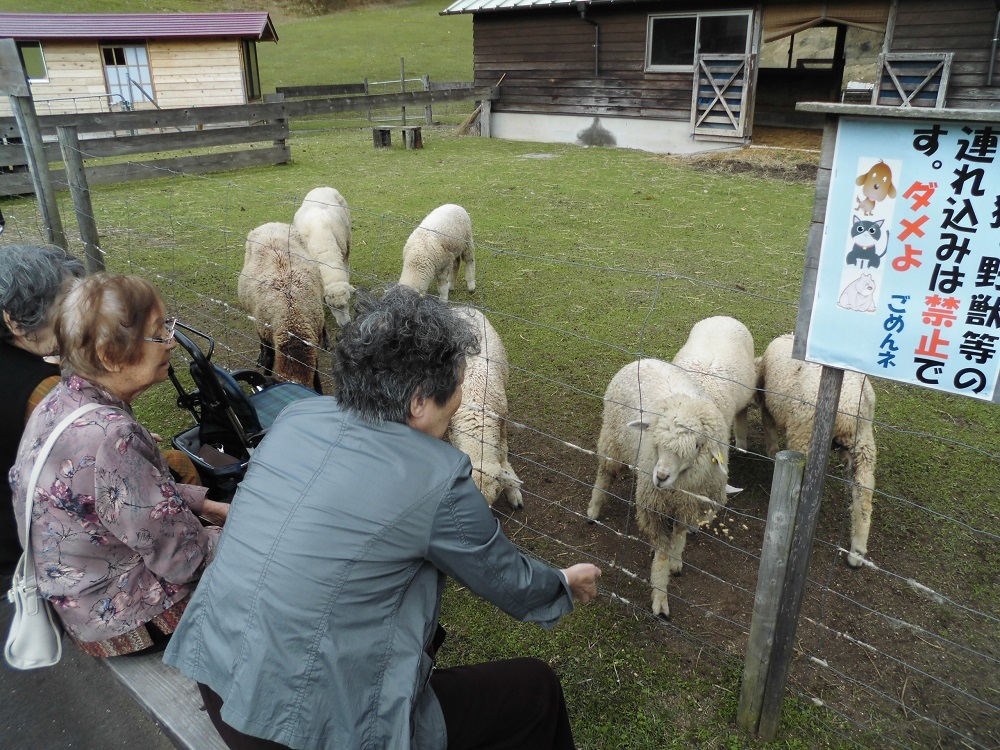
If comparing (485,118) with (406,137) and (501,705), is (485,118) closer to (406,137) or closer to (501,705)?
(406,137)

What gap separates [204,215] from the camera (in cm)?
993

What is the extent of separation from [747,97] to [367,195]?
867 cm

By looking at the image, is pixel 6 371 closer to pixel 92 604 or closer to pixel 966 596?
pixel 92 604

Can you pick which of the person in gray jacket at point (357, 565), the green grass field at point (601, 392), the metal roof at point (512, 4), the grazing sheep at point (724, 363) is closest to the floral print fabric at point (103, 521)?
the person in gray jacket at point (357, 565)

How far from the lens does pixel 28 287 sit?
2646 millimetres

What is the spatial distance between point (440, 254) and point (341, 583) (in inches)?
228

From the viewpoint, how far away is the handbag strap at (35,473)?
196cm

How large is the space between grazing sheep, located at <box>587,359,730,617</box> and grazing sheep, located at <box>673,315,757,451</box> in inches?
9.7

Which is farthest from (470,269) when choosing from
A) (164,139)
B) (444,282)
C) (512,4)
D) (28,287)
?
(512,4)

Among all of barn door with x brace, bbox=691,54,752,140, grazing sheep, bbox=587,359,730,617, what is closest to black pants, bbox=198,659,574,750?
grazing sheep, bbox=587,359,730,617

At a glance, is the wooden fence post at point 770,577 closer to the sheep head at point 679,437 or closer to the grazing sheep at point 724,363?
the sheep head at point 679,437

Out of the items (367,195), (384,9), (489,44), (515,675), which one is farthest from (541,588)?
(384,9)

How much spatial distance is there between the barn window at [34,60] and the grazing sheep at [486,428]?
23.3 meters

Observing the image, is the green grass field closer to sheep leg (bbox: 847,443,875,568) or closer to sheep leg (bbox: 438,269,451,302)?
sheep leg (bbox: 847,443,875,568)
